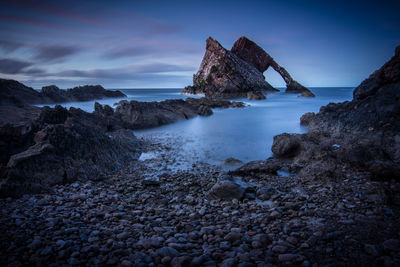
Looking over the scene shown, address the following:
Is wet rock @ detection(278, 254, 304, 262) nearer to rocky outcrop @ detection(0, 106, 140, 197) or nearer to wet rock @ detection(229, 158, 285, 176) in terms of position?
wet rock @ detection(229, 158, 285, 176)

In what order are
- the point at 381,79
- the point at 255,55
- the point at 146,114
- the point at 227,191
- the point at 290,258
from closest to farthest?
the point at 290,258
the point at 227,191
the point at 381,79
the point at 146,114
the point at 255,55

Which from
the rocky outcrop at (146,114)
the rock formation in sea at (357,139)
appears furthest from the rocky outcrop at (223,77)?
the rock formation in sea at (357,139)

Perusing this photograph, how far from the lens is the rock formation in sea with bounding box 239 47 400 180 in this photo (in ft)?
18.5

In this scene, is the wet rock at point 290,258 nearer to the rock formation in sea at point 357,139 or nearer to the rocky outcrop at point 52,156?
the rock formation in sea at point 357,139

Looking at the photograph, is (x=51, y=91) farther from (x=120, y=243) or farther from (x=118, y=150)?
(x=120, y=243)

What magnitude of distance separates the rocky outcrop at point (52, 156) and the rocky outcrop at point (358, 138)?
5.88m

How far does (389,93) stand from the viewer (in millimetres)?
9648

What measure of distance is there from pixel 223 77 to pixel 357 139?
5306 centimetres

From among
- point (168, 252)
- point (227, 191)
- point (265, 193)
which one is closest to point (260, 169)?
point (265, 193)

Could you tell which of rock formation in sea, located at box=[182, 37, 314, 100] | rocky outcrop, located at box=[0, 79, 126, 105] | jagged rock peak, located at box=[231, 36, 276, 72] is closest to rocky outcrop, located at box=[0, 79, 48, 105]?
rocky outcrop, located at box=[0, 79, 126, 105]

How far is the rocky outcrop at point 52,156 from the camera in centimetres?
501

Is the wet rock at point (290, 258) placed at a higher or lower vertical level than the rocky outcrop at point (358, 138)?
lower

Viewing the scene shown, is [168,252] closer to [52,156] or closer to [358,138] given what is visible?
[52,156]

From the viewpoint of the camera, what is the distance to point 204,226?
3590 mm
